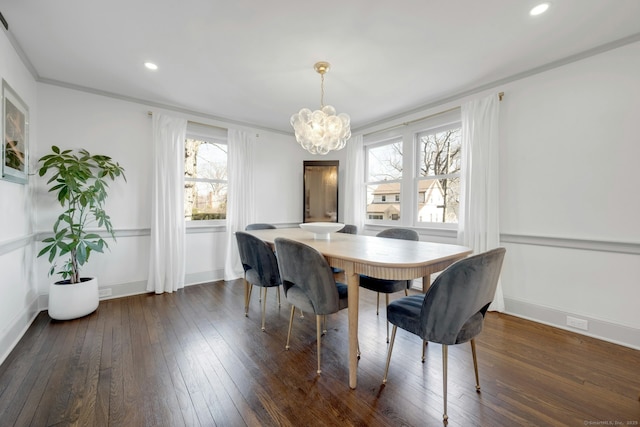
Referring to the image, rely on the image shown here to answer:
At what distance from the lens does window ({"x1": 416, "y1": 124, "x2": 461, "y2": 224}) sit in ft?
11.0

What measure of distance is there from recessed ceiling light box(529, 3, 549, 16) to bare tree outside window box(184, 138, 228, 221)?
3785 millimetres

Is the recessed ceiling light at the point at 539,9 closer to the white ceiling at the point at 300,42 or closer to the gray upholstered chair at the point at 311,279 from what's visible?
the white ceiling at the point at 300,42

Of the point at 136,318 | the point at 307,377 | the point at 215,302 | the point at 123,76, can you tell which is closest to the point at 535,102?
the point at 307,377

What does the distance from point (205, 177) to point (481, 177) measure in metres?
3.71

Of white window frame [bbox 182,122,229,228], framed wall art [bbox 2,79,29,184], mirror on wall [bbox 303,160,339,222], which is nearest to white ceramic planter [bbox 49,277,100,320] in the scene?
framed wall art [bbox 2,79,29,184]

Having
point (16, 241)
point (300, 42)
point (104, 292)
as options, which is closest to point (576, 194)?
point (300, 42)

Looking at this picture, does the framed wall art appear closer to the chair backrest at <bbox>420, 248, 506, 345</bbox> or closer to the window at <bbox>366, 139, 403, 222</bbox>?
the chair backrest at <bbox>420, 248, 506, 345</bbox>

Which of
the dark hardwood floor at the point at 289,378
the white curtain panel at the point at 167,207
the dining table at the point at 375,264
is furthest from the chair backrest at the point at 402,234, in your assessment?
the white curtain panel at the point at 167,207

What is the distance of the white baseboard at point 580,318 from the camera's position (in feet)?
6.91

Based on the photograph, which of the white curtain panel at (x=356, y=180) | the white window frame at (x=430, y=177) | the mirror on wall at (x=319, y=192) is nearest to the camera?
the white window frame at (x=430, y=177)

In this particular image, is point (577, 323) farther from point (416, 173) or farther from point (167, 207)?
point (167, 207)

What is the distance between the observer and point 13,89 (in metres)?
2.14

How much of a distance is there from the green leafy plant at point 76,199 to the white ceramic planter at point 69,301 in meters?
0.15

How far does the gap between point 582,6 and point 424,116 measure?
176 cm
